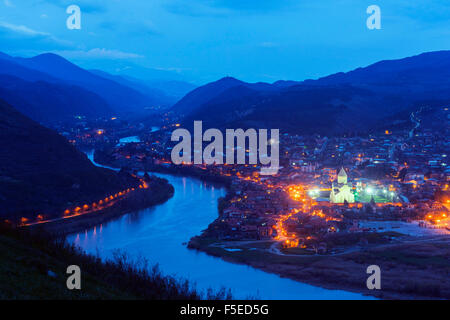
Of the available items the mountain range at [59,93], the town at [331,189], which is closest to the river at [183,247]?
the town at [331,189]

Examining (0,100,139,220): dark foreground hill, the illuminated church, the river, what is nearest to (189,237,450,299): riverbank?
the river

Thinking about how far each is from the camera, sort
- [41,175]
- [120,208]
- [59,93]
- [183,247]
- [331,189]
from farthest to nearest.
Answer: [59,93]
[331,189]
[41,175]
[120,208]
[183,247]

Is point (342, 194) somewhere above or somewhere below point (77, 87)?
below

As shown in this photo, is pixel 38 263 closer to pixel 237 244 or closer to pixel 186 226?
pixel 237 244

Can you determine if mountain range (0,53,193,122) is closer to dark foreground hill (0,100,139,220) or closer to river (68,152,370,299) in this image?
dark foreground hill (0,100,139,220)

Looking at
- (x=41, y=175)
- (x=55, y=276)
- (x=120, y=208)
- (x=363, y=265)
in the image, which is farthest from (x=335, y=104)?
(x=55, y=276)

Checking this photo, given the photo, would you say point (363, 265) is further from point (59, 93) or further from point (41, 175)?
point (59, 93)

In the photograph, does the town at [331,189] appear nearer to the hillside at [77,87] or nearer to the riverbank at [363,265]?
the riverbank at [363,265]
